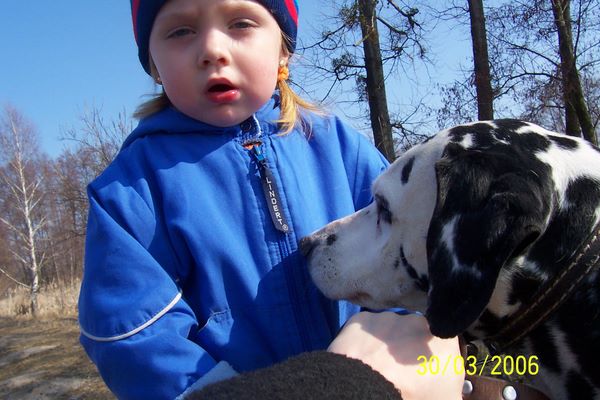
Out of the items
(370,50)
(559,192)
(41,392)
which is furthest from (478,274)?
(370,50)

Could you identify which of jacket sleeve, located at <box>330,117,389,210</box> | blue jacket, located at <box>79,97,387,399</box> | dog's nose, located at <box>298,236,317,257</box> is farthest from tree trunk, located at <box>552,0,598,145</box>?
dog's nose, located at <box>298,236,317,257</box>

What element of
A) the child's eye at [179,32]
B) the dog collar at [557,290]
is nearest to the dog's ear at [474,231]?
the dog collar at [557,290]

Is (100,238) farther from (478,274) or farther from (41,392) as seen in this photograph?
(41,392)

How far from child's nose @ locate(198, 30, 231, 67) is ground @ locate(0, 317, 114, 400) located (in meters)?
6.94

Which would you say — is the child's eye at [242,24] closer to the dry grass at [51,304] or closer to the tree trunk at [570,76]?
the tree trunk at [570,76]

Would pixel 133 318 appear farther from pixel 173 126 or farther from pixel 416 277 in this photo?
pixel 416 277

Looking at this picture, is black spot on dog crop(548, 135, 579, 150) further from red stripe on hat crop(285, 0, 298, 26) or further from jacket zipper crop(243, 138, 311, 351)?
red stripe on hat crop(285, 0, 298, 26)

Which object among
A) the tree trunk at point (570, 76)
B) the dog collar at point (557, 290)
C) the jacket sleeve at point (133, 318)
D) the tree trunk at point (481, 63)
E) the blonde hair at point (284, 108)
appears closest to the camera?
the jacket sleeve at point (133, 318)

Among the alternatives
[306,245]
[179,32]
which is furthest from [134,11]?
[306,245]

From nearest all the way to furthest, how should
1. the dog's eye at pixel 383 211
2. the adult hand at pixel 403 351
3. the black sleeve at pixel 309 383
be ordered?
the black sleeve at pixel 309 383, the adult hand at pixel 403 351, the dog's eye at pixel 383 211

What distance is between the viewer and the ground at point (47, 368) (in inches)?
315

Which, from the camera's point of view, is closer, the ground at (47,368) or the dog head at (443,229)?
the dog head at (443,229)

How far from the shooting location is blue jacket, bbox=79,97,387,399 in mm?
1624
